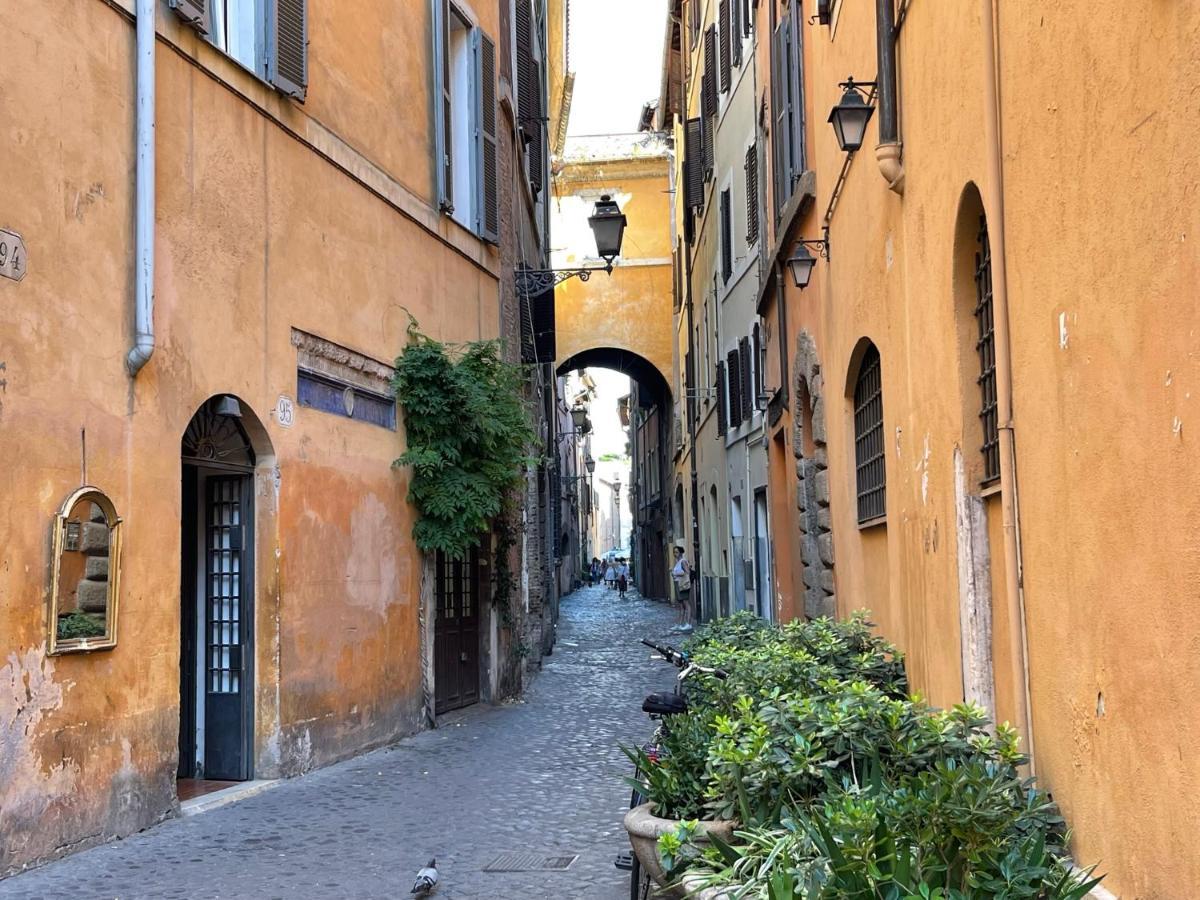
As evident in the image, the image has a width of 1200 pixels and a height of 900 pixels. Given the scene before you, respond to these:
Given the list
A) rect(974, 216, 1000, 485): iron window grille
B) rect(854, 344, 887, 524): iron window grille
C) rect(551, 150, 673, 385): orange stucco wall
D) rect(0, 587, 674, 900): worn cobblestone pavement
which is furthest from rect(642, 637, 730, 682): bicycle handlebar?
rect(551, 150, 673, 385): orange stucco wall

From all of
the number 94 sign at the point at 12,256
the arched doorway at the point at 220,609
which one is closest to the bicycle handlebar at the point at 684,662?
the arched doorway at the point at 220,609

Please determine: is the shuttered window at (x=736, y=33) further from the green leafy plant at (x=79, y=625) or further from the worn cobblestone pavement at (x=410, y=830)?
the green leafy plant at (x=79, y=625)

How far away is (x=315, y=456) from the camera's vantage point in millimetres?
9727

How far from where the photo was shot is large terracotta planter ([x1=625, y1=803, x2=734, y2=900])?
4621mm

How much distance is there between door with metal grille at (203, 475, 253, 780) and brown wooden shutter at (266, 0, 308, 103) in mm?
2836

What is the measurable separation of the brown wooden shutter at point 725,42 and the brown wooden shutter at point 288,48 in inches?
395

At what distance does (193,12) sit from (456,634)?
22.5 ft

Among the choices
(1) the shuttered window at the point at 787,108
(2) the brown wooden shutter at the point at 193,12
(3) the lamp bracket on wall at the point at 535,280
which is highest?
(1) the shuttered window at the point at 787,108

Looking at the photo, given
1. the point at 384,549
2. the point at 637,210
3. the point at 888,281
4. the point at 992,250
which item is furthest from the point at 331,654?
the point at 637,210

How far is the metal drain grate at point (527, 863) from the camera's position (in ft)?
21.0

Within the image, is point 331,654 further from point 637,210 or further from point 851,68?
point 637,210

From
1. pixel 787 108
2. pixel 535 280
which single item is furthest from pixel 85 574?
pixel 535 280

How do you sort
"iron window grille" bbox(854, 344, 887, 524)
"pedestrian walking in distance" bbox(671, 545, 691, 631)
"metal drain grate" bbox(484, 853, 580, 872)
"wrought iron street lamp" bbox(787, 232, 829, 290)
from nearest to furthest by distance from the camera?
"metal drain grate" bbox(484, 853, 580, 872)
"iron window grille" bbox(854, 344, 887, 524)
"wrought iron street lamp" bbox(787, 232, 829, 290)
"pedestrian walking in distance" bbox(671, 545, 691, 631)

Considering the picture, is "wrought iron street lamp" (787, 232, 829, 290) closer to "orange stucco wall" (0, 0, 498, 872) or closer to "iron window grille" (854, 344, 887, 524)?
"iron window grille" (854, 344, 887, 524)
